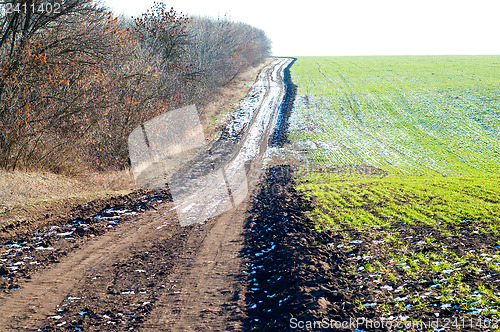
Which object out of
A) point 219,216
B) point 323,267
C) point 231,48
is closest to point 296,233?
point 323,267

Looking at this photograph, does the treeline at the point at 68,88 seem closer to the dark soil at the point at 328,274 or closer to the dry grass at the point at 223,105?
the dry grass at the point at 223,105

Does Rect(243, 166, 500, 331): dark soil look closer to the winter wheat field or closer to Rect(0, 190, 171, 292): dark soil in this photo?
the winter wheat field

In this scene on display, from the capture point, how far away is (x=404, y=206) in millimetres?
12695

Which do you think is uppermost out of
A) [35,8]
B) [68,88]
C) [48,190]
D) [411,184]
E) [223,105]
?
[35,8]

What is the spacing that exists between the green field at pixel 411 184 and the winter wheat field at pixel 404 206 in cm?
4

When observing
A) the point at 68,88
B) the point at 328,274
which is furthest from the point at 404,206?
the point at 68,88

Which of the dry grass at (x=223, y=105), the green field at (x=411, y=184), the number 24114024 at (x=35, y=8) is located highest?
the number 24114024 at (x=35, y=8)

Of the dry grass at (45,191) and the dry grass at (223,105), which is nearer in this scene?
the dry grass at (45,191)

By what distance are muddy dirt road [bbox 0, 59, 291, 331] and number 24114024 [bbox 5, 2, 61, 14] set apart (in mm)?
7438

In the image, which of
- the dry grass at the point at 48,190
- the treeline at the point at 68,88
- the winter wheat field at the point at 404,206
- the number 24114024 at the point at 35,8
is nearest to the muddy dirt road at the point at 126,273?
the dry grass at the point at 48,190

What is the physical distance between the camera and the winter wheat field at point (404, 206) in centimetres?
631

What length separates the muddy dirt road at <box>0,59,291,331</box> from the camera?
6035 millimetres

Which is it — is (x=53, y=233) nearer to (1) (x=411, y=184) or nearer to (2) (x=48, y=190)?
(2) (x=48, y=190)

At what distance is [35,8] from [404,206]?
583 inches
